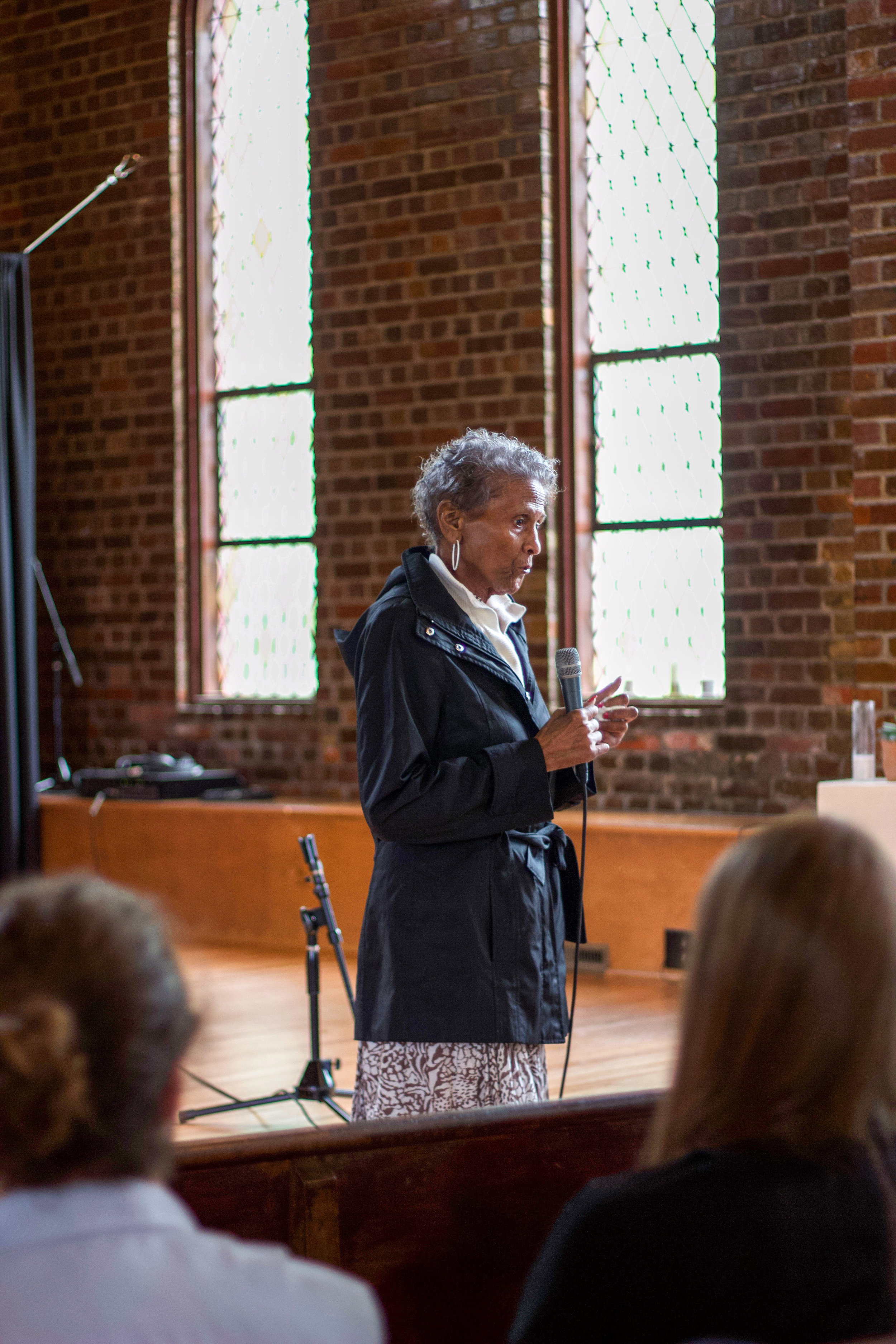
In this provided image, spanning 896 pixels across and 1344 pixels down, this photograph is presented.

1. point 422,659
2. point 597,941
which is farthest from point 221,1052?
point 422,659

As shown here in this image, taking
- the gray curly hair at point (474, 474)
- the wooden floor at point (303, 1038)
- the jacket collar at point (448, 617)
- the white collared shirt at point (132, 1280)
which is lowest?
the wooden floor at point (303, 1038)

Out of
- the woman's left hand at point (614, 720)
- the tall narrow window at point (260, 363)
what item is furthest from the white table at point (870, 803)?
the tall narrow window at point (260, 363)

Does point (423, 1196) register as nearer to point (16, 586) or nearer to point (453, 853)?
point (453, 853)

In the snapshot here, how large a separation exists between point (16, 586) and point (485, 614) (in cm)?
451

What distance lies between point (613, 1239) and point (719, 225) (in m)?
4.99

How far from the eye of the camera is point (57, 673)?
757 centimetres

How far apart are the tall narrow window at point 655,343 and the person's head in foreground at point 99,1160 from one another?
4.99m

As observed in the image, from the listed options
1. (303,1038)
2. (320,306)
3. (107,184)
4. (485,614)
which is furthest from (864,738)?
(107,184)

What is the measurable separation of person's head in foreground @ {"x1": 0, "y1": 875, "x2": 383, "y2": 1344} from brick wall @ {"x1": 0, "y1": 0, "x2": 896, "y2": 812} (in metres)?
4.35

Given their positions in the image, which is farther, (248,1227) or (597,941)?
(597,941)

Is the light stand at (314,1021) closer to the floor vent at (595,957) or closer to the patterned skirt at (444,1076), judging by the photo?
the patterned skirt at (444,1076)

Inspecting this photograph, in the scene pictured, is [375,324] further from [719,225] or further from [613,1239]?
[613,1239]

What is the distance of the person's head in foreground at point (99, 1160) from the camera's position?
0.94 meters

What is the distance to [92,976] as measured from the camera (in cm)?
95
